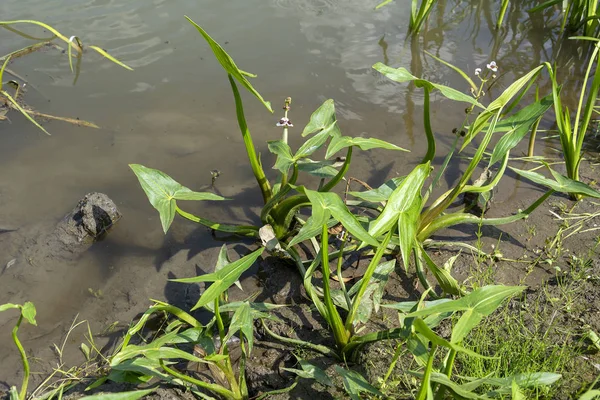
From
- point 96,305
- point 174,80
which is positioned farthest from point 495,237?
point 174,80

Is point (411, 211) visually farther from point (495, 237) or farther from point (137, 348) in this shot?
point (495, 237)

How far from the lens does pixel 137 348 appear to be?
149cm

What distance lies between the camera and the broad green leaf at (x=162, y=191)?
5.72 feet

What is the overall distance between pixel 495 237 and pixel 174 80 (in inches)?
87.1

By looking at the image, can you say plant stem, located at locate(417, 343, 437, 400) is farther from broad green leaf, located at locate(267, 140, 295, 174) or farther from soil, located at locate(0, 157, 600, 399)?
broad green leaf, located at locate(267, 140, 295, 174)

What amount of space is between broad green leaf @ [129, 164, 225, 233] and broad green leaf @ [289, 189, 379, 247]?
1.74 feet

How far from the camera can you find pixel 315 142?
1.88 m

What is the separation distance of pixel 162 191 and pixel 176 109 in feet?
4.78

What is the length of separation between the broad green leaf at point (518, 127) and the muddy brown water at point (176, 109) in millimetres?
629

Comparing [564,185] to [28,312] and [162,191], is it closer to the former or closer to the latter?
[162,191]

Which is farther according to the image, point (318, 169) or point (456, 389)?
point (318, 169)

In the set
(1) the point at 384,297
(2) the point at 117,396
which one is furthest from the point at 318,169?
(2) the point at 117,396

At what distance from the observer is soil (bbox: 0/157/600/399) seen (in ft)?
5.65

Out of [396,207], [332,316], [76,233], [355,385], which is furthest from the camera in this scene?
[76,233]
